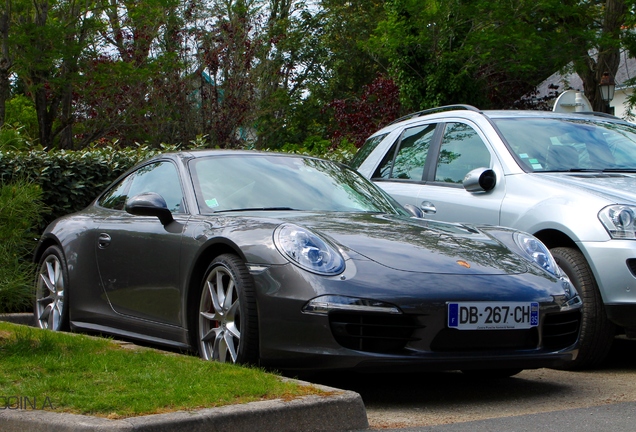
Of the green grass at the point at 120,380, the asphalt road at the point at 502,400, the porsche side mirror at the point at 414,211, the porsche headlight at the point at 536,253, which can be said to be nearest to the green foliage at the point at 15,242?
the green grass at the point at 120,380

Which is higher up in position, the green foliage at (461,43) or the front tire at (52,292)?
the green foliage at (461,43)

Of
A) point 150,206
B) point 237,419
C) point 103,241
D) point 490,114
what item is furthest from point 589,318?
point 103,241

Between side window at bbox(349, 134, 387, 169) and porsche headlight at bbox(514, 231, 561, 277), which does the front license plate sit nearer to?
porsche headlight at bbox(514, 231, 561, 277)

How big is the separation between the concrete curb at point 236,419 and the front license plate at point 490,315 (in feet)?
2.50

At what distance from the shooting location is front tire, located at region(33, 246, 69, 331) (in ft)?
22.0

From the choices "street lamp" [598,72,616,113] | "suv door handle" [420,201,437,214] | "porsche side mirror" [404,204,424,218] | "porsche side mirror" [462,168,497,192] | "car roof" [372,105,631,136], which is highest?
"street lamp" [598,72,616,113]

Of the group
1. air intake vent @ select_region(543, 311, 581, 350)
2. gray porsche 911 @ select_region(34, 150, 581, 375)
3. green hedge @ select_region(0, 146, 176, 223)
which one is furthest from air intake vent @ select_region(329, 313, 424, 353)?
green hedge @ select_region(0, 146, 176, 223)

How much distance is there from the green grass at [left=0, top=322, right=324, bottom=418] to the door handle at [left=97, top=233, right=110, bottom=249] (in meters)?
0.98

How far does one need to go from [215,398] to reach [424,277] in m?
1.27

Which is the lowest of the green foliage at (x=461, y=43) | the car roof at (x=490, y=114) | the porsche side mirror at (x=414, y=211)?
the porsche side mirror at (x=414, y=211)

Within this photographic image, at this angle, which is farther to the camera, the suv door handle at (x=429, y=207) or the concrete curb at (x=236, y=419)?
the suv door handle at (x=429, y=207)

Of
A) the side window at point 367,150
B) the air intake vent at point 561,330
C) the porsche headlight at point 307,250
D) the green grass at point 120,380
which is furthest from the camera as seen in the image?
the side window at point 367,150

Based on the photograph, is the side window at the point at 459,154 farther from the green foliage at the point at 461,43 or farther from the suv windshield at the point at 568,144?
the green foliage at the point at 461,43

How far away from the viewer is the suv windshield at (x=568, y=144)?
22.6 ft
